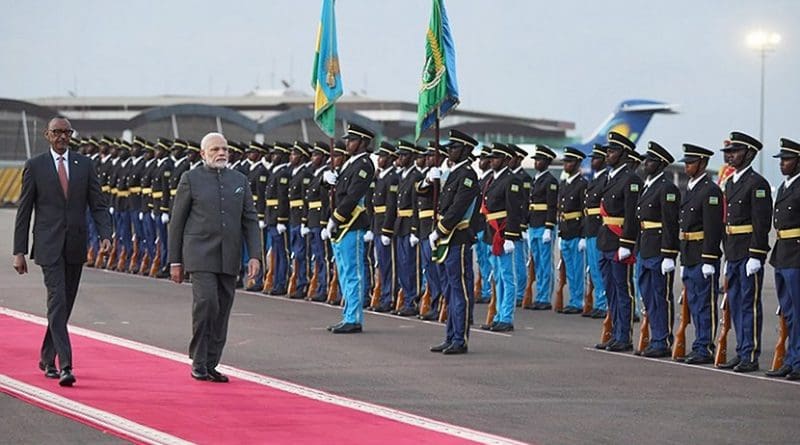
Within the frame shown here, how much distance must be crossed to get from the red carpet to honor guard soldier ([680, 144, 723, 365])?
13.8 ft

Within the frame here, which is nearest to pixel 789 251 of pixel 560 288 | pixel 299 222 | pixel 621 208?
pixel 621 208

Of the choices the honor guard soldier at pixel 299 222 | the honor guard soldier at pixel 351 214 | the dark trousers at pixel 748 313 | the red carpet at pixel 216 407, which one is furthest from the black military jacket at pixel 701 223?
the honor guard soldier at pixel 299 222

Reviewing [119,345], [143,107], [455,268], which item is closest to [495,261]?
[455,268]

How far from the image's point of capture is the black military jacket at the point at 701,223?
43.3 ft

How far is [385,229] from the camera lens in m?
18.5

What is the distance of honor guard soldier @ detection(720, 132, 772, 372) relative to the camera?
1264 centimetres

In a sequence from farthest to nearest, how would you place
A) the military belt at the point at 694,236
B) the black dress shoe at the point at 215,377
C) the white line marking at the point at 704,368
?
1. the military belt at the point at 694,236
2. the white line marking at the point at 704,368
3. the black dress shoe at the point at 215,377

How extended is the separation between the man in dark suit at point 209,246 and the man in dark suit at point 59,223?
61 centimetres

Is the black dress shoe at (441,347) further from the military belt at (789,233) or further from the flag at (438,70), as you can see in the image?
the military belt at (789,233)

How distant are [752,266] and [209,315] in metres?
4.75

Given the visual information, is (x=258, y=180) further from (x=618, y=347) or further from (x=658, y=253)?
(x=658, y=253)

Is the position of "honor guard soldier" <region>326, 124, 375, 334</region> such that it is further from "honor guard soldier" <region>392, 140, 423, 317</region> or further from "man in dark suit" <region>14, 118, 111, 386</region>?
"man in dark suit" <region>14, 118, 111, 386</region>

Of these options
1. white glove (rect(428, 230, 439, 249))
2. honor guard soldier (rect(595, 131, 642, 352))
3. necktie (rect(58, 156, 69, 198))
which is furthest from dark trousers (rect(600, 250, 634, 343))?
necktie (rect(58, 156, 69, 198))

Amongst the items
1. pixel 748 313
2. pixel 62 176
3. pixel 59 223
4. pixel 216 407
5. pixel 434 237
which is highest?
pixel 62 176
